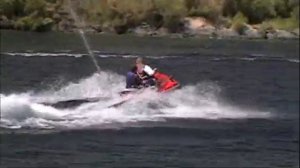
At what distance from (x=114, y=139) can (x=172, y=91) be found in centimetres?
759

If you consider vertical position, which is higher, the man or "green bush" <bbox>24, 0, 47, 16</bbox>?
"green bush" <bbox>24, 0, 47, 16</bbox>

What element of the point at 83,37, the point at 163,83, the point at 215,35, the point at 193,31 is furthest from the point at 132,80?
the point at 193,31

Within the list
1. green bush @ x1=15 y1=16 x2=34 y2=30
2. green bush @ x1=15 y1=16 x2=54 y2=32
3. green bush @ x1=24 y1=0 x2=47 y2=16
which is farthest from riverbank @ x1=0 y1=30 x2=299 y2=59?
green bush @ x1=24 y1=0 x2=47 y2=16

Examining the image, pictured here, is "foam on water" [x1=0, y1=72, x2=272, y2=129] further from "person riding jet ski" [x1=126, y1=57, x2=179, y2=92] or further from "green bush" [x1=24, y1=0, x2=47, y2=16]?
"green bush" [x1=24, y1=0, x2=47, y2=16]

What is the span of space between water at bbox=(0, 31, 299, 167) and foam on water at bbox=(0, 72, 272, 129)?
0.11ft

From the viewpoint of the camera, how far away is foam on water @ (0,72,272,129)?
101 ft

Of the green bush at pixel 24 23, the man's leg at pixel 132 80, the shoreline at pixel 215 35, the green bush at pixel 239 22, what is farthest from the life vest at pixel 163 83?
the green bush at pixel 239 22

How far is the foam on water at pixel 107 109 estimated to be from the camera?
101 feet

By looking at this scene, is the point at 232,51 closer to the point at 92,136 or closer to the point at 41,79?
the point at 41,79

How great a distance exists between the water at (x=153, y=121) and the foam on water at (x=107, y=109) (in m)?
0.03

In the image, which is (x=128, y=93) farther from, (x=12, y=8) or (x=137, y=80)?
(x=12, y=8)

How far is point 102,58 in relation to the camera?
208 feet

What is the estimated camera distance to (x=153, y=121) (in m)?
31.8

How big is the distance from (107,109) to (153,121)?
6.51ft
